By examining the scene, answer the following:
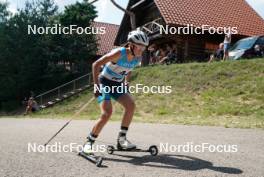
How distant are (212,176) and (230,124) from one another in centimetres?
575

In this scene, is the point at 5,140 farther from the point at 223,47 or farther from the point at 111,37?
the point at 111,37

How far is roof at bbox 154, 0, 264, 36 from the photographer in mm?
25938

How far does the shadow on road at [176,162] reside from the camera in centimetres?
479

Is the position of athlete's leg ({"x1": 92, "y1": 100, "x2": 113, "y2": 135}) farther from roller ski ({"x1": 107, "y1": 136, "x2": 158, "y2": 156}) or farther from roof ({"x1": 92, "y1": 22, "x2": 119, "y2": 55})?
roof ({"x1": 92, "y1": 22, "x2": 119, "y2": 55})

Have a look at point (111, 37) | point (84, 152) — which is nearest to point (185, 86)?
point (84, 152)

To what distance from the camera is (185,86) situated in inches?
649

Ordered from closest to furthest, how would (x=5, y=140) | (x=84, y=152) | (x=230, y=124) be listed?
1. (x=84, y=152)
2. (x=5, y=140)
3. (x=230, y=124)

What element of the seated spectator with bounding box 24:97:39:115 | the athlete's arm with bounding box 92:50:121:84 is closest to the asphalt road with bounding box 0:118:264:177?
the athlete's arm with bounding box 92:50:121:84

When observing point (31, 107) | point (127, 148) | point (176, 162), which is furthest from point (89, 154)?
point (31, 107)

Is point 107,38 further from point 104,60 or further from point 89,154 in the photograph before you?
point 89,154

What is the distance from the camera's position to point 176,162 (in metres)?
5.22

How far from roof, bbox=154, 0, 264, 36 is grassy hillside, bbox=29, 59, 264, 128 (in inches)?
287

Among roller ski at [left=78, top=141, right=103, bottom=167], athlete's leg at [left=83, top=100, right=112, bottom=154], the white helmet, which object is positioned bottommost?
roller ski at [left=78, top=141, right=103, bottom=167]

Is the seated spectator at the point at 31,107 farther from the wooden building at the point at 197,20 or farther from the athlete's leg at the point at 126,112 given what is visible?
the athlete's leg at the point at 126,112
